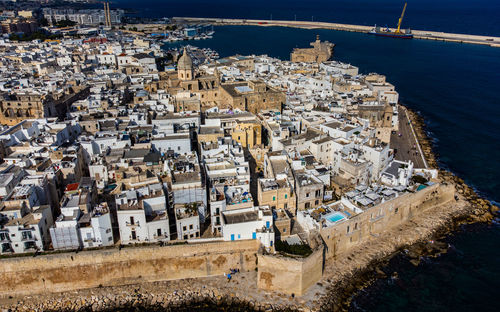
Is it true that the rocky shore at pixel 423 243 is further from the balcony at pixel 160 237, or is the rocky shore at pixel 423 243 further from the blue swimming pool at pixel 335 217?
the balcony at pixel 160 237

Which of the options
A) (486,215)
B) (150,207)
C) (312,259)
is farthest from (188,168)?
(486,215)

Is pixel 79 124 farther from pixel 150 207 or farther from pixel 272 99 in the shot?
pixel 272 99

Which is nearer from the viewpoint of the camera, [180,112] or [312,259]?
[312,259]

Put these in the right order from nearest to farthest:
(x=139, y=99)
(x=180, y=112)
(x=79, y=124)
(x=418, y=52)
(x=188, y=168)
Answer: (x=188, y=168)
(x=79, y=124)
(x=180, y=112)
(x=139, y=99)
(x=418, y=52)

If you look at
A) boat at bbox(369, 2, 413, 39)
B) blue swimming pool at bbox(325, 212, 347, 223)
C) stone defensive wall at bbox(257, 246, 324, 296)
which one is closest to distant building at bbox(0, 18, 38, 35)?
boat at bbox(369, 2, 413, 39)

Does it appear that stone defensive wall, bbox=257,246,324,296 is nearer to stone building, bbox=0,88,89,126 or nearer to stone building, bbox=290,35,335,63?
stone building, bbox=0,88,89,126

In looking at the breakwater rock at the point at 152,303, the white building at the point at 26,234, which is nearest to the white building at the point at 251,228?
→ the breakwater rock at the point at 152,303

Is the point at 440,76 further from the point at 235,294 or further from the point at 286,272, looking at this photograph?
the point at 235,294

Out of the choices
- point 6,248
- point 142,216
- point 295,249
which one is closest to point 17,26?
point 6,248
